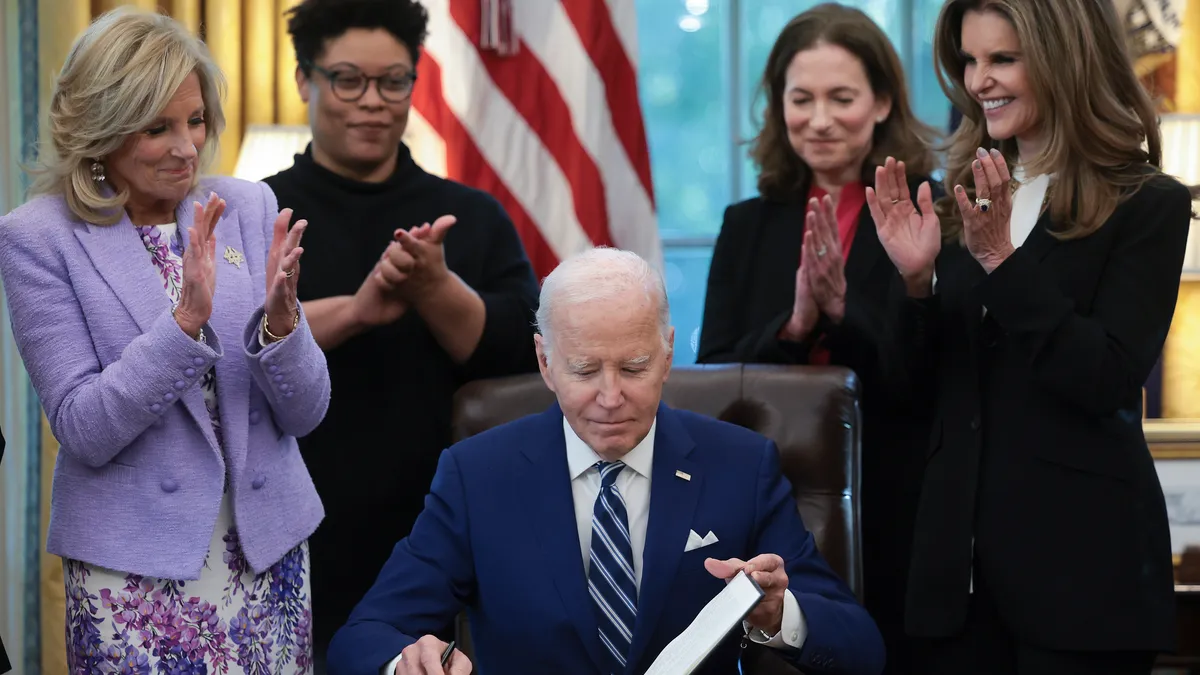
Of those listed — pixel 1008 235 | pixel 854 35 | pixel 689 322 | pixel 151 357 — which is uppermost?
pixel 854 35

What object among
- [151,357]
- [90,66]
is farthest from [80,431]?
[90,66]

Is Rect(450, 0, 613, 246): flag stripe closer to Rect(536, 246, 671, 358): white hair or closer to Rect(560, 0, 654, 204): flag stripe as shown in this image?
Rect(560, 0, 654, 204): flag stripe

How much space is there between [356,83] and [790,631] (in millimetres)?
1509

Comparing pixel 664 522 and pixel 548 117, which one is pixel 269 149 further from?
pixel 664 522

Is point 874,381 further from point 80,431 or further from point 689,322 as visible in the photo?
point 689,322

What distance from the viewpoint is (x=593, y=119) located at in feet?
13.6

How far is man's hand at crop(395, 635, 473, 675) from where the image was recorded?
5.53ft

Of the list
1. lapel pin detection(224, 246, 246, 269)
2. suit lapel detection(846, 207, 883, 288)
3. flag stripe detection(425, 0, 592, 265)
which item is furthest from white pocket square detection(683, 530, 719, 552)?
flag stripe detection(425, 0, 592, 265)

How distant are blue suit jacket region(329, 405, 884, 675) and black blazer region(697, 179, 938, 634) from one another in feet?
1.97

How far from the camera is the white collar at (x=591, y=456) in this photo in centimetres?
203

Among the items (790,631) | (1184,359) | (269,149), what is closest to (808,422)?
(790,631)

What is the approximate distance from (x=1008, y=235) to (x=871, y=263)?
601 millimetres

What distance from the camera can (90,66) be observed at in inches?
80.0

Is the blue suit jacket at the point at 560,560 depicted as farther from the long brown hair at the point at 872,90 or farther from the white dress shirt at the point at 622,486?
the long brown hair at the point at 872,90
